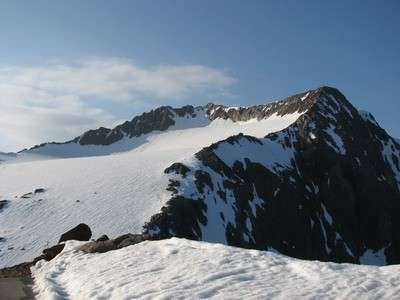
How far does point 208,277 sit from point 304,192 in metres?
64.5

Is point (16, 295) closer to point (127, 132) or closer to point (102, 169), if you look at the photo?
point (102, 169)

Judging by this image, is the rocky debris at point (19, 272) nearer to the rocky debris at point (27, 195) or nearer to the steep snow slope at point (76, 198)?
the steep snow slope at point (76, 198)

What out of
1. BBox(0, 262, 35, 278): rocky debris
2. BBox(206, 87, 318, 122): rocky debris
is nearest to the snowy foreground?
BBox(0, 262, 35, 278): rocky debris

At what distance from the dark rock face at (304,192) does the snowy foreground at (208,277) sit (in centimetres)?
2340

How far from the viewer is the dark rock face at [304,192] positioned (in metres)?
50.8

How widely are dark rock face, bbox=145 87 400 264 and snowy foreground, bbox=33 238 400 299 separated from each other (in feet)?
76.8

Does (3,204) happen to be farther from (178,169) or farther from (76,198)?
(178,169)

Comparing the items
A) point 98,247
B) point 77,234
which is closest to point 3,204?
point 77,234

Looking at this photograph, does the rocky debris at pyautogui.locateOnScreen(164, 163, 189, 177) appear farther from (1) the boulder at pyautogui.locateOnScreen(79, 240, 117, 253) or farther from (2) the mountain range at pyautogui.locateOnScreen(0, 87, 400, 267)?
(1) the boulder at pyautogui.locateOnScreen(79, 240, 117, 253)

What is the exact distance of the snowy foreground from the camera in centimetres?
1154

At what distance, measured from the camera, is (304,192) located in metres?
75.4

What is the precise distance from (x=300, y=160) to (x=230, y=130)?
44011 mm

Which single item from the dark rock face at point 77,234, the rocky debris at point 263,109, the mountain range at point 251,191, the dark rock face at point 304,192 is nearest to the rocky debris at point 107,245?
the dark rock face at point 77,234

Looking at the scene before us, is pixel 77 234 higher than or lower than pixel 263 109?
lower
